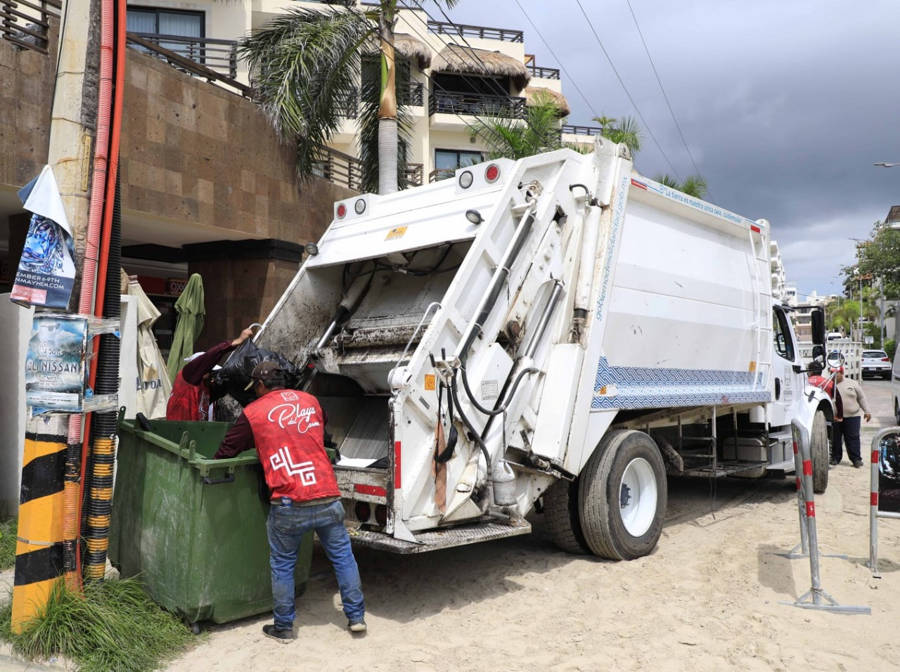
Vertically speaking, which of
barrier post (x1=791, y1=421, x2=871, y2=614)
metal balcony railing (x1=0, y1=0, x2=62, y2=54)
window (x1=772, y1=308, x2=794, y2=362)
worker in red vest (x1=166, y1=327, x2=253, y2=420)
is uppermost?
metal balcony railing (x1=0, y1=0, x2=62, y2=54)

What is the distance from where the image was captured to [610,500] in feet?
18.0

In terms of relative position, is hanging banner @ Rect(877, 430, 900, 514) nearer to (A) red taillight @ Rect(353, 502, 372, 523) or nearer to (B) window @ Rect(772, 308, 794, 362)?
(B) window @ Rect(772, 308, 794, 362)

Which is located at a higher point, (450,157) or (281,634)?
(450,157)

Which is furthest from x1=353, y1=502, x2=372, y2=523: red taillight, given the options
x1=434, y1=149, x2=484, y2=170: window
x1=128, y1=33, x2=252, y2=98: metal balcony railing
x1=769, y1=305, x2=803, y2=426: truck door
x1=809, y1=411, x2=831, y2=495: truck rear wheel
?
x1=434, y1=149, x2=484, y2=170: window

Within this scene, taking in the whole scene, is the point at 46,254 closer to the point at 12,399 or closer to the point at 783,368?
the point at 12,399

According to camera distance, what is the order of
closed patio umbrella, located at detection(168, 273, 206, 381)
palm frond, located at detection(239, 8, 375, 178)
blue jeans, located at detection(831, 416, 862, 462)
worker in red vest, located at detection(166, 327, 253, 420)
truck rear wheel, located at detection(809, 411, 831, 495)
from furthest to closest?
palm frond, located at detection(239, 8, 375, 178) → blue jeans, located at detection(831, 416, 862, 462) → closed patio umbrella, located at detection(168, 273, 206, 381) → truck rear wheel, located at detection(809, 411, 831, 495) → worker in red vest, located at detection(166, 327, 253, 420)

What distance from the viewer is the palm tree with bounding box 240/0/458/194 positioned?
35.8 ft

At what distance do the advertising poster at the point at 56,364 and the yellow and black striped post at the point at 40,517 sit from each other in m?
0.11

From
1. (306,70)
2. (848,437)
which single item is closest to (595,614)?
(848,437)

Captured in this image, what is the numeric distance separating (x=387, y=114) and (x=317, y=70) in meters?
1.20

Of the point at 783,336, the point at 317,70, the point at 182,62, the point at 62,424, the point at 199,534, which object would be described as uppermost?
the point at 317,70

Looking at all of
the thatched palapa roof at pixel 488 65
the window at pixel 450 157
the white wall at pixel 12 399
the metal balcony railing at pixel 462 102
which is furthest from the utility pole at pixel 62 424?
the window at pixel 450 157

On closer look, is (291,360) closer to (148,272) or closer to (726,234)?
(726,234)

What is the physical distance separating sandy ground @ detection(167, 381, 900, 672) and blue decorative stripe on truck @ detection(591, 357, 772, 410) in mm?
1153
